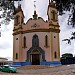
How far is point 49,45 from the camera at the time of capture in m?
46.6

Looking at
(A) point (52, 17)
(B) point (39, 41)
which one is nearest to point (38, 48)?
(B) point (39, 41)

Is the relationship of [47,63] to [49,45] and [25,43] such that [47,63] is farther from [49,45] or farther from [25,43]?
[25,43]

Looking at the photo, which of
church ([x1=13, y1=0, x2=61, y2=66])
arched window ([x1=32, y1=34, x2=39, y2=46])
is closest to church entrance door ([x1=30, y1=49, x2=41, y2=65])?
church ([x1=13, y1=0, x2=61, y2=66])

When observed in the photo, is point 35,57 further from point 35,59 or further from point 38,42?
point 38,42

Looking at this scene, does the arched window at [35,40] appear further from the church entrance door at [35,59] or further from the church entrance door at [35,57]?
the church entrance door at [35,59]

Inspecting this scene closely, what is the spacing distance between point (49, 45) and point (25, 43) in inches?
222

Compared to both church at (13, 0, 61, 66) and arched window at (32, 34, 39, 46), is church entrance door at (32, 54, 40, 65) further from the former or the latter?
arched window at (32, 34, 39, 46)

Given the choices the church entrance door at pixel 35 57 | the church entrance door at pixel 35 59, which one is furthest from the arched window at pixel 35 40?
the church entrance door at pixel 35 59

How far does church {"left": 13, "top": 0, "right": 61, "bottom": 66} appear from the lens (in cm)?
4680

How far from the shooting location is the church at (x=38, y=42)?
46803mm

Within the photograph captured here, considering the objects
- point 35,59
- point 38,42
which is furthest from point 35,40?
point 35,59

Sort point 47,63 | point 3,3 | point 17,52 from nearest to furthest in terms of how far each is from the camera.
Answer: point 3,3, point 47,63, point 17,52

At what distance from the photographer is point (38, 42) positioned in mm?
47656

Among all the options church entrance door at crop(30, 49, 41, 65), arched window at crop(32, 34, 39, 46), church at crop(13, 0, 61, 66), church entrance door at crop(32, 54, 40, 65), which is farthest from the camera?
church entrance door at crop(32, 54, 40, 65)
